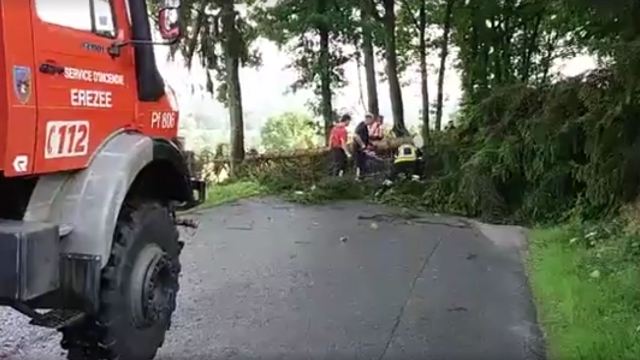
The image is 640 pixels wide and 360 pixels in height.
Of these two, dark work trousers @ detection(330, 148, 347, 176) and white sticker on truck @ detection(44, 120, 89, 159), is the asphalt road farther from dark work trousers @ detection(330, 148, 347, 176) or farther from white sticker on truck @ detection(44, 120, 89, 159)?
dark work trousers @ detection(330, 148, 347, 176)

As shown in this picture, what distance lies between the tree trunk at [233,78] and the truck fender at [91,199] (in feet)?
49.0

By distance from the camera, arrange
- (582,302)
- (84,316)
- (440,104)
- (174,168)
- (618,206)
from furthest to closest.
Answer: (440,104), (618,206), (582,302), (174,168), (84,316)

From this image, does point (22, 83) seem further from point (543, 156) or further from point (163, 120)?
point (543, 156)

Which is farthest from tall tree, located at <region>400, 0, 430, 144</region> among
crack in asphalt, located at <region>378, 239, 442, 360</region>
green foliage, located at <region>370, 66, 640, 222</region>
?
crack in asphalt, located at <region>378, 239, 442, 360</region>

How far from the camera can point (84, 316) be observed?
415 cm

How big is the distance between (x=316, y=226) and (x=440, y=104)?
1475cm

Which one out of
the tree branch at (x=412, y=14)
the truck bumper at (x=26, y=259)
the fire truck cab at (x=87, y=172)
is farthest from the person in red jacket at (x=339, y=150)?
the truck bumper at (x=26, y=259)

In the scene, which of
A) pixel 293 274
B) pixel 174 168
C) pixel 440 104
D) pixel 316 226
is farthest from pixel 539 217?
pixel 440 104

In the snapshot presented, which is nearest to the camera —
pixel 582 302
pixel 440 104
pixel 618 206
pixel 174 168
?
pixel 174 168

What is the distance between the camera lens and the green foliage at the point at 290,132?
73.6 feet

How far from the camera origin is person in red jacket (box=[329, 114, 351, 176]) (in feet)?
58.9

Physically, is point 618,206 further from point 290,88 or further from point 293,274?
point 290,88

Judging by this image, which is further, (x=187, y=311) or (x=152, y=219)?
(x=187, y=311)

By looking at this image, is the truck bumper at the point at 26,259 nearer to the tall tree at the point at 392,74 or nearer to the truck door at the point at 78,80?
the truck door at the point at 78,80
